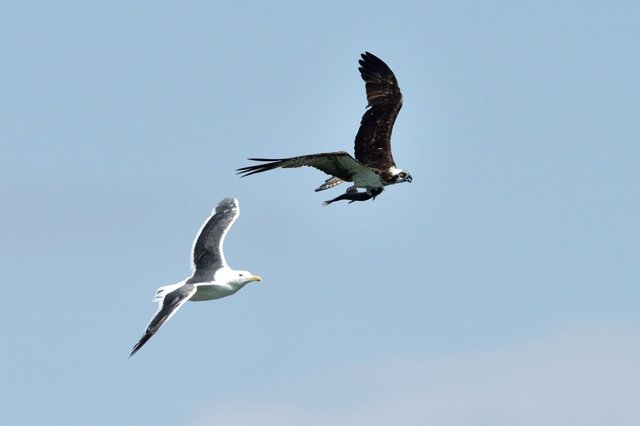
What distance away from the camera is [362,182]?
3725 cm

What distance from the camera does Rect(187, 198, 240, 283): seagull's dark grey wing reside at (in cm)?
3456

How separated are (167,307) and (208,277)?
310 centimetres

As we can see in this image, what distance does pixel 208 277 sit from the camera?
33.9 metres

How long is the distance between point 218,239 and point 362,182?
4.18 metres

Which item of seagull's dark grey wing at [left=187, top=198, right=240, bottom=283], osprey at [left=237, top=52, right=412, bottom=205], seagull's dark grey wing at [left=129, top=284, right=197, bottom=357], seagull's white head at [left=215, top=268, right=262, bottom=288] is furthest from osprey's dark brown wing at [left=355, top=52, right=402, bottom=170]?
seagull's dark grey wing at [left=129, top=284, right=197, bottom=357]

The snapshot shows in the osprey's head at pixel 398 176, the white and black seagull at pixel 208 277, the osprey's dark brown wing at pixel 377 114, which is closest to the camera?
the white and black seagull at pixel 208 277

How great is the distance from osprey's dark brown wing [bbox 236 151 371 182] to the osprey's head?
1.47 m

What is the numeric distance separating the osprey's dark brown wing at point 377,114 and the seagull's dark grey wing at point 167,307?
8.80 meters

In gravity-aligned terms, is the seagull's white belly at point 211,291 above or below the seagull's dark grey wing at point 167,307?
above

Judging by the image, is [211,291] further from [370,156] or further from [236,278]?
[370,156]

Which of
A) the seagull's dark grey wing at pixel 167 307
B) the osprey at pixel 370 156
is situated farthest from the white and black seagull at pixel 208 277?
the osprey at pixel 370 156

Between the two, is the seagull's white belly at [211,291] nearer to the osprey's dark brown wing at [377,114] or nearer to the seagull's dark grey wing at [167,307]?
the seagull's dark grey wing at [167,307]

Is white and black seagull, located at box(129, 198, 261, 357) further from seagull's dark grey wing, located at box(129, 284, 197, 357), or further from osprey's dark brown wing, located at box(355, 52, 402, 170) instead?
osprey's dark brown wing, located at box(355, 52, 402, 170)

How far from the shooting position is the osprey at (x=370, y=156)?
34.8 metres
